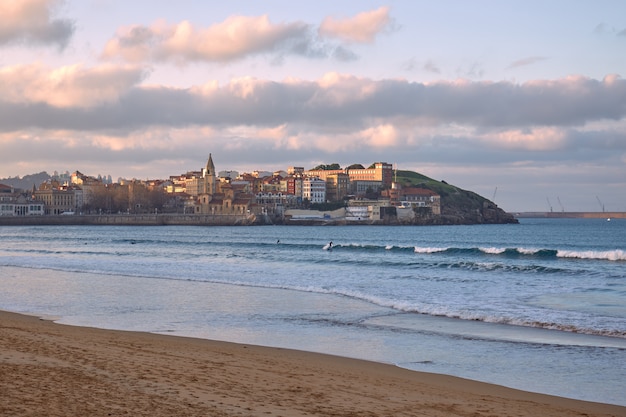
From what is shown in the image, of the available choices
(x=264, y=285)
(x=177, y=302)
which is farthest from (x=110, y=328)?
(x=264, y=285)

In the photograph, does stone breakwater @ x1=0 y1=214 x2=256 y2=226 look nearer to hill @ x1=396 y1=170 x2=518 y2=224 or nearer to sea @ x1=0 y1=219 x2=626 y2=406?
hill @ x1=396 y1=170 x2=518 y2=224

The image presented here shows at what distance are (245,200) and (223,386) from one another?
14986cm

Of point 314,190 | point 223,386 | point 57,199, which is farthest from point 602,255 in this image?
point 57,199

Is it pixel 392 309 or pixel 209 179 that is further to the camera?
pixel 209 179

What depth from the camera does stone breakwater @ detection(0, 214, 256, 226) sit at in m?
144

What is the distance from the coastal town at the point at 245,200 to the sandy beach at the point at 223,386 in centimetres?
13475

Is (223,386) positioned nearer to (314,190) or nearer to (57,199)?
(314,190)

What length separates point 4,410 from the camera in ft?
23.1

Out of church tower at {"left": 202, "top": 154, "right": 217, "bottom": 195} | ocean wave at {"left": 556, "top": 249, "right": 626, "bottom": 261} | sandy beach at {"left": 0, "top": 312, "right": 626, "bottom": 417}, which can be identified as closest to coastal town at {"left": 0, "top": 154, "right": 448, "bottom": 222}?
church tower at {"left": 202, "top": 154, "right": 217, "bottom": 195}

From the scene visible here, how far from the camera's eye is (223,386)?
30.6 feet

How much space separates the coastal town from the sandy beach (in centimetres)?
13475

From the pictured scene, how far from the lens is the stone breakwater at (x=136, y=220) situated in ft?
474

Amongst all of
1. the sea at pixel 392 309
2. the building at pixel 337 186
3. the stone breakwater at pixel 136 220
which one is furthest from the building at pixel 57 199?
the sea at pixel 392 309

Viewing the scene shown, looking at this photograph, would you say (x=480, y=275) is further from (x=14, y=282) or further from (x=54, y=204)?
(x=54, y=204)
